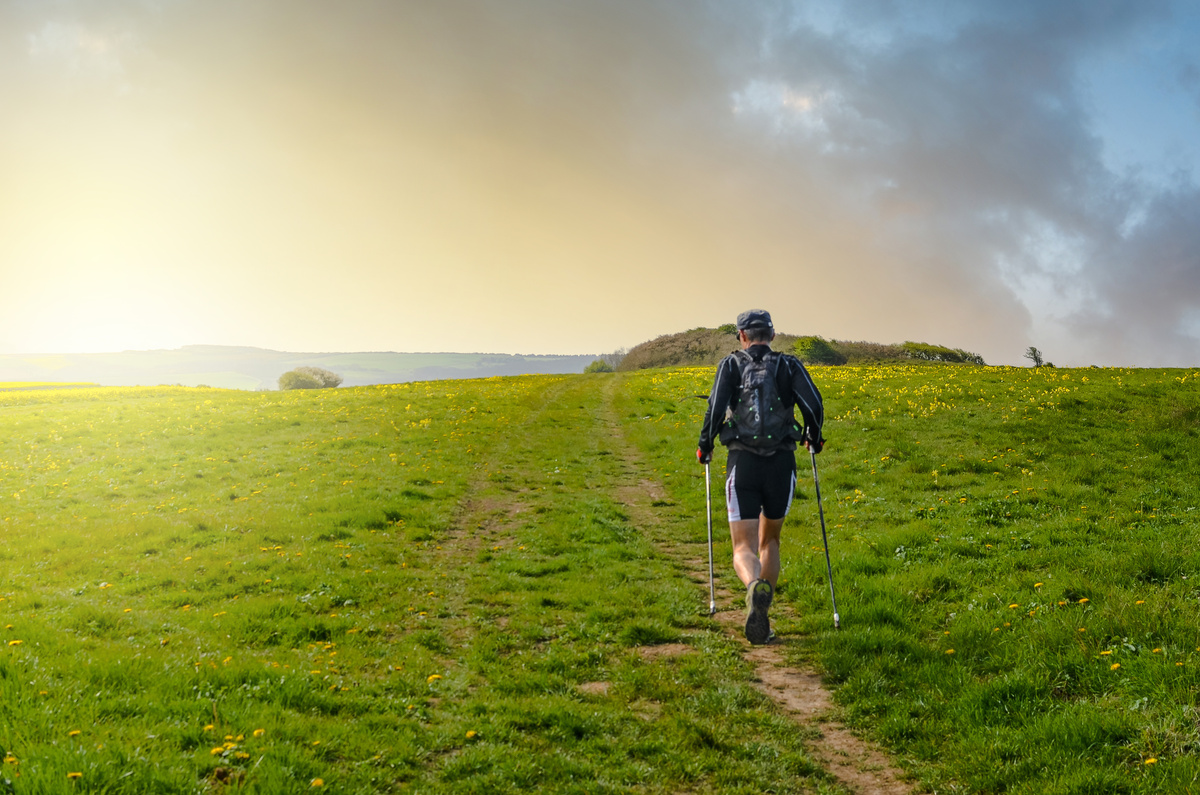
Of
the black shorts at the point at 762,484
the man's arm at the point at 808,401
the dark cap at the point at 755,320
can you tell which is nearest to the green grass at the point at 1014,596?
the black shorts at the point at 762,484

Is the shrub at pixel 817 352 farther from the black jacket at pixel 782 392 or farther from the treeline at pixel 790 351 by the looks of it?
the black jacket at pixel 782 392

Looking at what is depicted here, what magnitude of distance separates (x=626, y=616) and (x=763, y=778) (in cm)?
449

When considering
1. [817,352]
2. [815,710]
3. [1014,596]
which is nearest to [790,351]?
[817,352]

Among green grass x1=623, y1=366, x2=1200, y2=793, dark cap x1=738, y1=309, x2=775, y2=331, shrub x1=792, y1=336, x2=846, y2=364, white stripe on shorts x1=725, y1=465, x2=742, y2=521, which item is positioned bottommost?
green grass x1=623, y1=366, x2=1200, y2=793

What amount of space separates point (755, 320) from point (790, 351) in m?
68.0

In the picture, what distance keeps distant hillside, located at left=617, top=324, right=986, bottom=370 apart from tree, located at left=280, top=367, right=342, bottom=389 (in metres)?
47.0

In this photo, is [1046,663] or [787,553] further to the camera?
[787,553]

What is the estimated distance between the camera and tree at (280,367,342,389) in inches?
3962

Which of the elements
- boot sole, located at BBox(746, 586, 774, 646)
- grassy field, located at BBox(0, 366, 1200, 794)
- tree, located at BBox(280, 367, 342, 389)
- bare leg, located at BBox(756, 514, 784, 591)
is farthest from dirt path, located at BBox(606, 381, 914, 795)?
tree, located at BBox(280, 367, 342, 389)

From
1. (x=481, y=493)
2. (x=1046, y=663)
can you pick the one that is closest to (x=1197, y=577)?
(x=1046, y=663)

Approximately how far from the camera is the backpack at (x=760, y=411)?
911 cm

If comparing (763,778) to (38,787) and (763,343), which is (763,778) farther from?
(38,787)

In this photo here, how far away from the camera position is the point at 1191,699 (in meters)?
6.80

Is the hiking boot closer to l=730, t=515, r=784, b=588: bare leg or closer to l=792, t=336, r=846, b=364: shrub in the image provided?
l=730, t=515, r=784, b=588: bare leg
